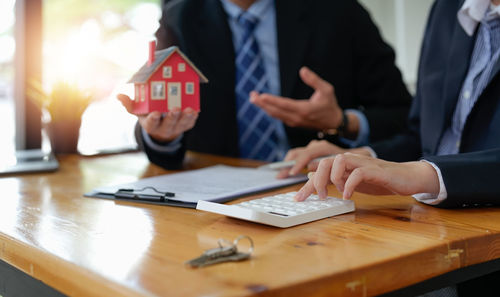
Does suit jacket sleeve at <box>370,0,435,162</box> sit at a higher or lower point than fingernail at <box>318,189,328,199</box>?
higher

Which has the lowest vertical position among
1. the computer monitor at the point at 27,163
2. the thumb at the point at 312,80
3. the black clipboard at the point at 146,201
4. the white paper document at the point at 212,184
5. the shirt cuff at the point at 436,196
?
the computer monitor at the point at 27,163

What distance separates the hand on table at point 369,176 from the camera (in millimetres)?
785

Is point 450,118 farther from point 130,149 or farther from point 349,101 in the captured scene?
point 130,149

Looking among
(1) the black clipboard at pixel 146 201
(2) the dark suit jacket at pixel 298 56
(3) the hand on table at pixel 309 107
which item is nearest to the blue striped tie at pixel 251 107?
(2) the dark suit jacket at pixel 298 56

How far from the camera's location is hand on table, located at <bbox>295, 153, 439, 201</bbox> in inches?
30.9

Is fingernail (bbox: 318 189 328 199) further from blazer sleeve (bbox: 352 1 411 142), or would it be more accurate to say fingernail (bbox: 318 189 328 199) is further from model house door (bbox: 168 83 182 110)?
blazer sleeve (bbox: 352 1 411 142)

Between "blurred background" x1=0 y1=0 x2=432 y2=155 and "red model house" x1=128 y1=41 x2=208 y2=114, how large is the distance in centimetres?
80

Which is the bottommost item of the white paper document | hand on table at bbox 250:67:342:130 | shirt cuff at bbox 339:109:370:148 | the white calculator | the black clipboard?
the black clipboard

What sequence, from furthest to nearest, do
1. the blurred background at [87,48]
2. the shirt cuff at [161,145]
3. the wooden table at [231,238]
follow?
1. the blurred background at [87,48]
2. the shirt cuff at [161,145]
3. the wooden table at [231,238]

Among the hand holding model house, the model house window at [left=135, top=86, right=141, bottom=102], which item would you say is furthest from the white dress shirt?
the model house window at [left=135, top=86, right=141, bottom=102]

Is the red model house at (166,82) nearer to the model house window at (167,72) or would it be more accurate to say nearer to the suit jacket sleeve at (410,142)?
the model house window at (167,72)

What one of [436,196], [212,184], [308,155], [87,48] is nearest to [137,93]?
[212,184]

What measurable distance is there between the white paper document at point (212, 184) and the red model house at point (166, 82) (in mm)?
161

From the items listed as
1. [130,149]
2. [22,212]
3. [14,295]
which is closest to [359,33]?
[130,149]
